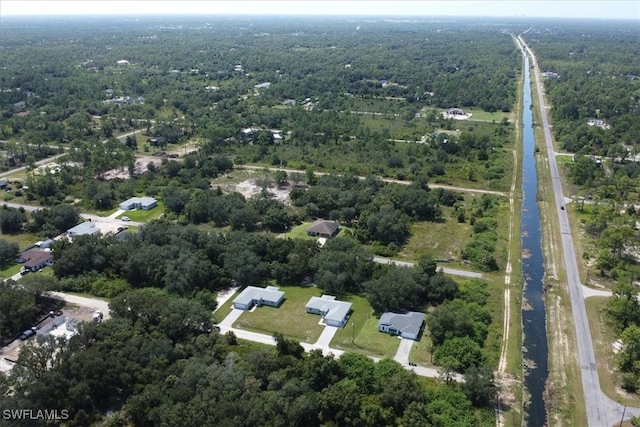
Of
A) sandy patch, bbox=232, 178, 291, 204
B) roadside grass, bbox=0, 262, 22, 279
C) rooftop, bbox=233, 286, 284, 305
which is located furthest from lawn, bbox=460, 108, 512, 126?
roadside grass, bbox=0, 262, 22, 279

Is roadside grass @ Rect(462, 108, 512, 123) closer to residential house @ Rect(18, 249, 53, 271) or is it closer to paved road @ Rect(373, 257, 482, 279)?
paved road @ Rect(373, 257, 482, 279)

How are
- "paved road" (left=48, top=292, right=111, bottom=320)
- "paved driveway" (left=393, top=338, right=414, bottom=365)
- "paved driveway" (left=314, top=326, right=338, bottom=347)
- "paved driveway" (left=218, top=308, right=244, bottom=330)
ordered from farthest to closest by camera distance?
"paved road" (left=48, top=292, right=111, bottom=320) → "paved driveway" (left=218, top=308, right=244, bottom=330) → "paved driveway" (left=314, top=326, right=338, bottom=347) → "paved driveway" (left=393, top=338, right=414, bottom=365)

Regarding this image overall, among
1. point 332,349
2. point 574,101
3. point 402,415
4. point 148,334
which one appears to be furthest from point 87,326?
point 574,101

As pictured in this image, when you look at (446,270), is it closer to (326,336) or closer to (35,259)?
(326,336)

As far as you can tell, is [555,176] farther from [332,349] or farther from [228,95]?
[228,95]

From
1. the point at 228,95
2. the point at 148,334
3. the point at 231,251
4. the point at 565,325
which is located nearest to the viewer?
the point at 148,334

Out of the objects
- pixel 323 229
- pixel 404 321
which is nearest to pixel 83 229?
pixel 323 229
